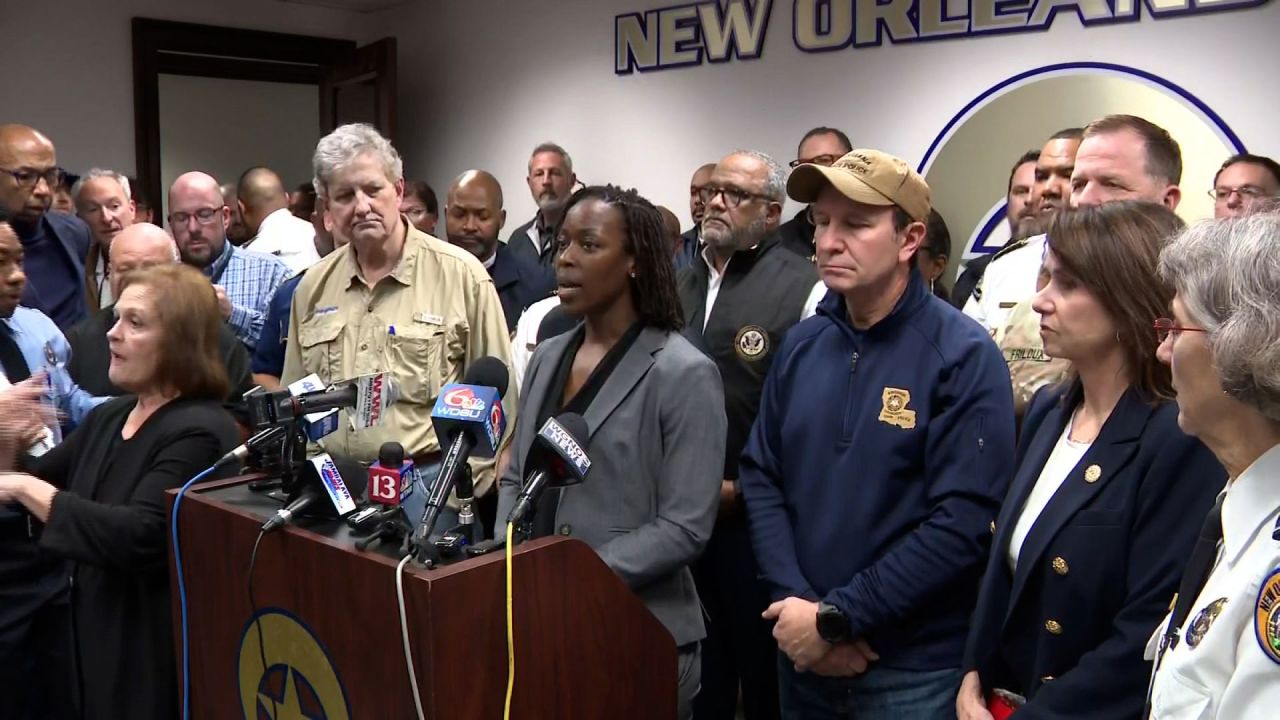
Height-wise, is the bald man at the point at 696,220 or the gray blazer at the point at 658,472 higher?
the bald man at the point at 696,220

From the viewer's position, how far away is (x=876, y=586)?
181 centimetres

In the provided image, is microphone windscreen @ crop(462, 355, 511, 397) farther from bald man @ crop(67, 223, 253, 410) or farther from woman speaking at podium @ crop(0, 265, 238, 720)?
bald man @ crop(67, 223, 253, 410)

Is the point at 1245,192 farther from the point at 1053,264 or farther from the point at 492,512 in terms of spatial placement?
the point at 492,512

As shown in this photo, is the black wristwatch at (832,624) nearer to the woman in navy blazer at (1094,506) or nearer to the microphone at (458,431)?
the woman in navy blazer at (1094,506)

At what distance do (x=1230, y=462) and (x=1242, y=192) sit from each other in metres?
2.69

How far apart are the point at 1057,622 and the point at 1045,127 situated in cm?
321

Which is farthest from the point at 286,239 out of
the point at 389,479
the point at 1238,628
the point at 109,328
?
the point at 1238,628

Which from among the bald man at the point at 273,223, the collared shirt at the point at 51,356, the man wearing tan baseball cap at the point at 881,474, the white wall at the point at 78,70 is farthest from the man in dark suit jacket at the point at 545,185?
the man wearing tan baseball cap at the point at 881,474

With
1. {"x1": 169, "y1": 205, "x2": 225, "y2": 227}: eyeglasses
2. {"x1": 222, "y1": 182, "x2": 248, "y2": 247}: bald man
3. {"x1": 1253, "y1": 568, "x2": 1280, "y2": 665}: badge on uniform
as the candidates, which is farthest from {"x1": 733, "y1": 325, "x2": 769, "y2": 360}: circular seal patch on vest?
{"x1": 222, "y1": 182, "x2": 248, "y2": 247}: bald man

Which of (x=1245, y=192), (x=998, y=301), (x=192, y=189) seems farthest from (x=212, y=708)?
(x=1245, y=192)

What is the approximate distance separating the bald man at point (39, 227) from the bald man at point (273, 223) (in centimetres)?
131

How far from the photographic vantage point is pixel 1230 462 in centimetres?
119

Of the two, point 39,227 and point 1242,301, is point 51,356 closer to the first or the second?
point 39,227

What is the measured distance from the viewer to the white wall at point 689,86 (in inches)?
154
